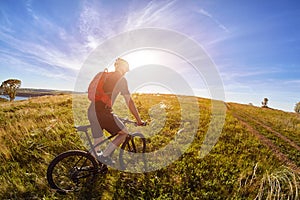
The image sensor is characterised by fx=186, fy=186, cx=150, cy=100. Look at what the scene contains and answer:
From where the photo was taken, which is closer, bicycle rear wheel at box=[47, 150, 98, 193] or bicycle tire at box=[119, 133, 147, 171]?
bicycle rear wheel at box=[47, 150, 98, 193]

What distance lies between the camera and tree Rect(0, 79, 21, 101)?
6450 cm

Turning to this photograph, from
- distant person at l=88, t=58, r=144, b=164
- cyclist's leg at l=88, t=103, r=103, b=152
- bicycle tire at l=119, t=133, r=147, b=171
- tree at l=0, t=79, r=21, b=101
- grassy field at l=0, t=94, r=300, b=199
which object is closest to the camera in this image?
distant person at l=88, t=58, r=144, b=164

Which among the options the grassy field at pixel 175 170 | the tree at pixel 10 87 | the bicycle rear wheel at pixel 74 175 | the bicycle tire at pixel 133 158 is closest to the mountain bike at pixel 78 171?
the bicycle rear wheel at pixel 74 175

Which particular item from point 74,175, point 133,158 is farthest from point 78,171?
point 133,158

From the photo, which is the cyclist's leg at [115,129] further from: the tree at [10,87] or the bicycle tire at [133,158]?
the tree at [10,87]

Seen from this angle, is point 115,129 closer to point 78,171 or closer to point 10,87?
point 78,171

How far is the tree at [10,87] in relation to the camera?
6450 cm

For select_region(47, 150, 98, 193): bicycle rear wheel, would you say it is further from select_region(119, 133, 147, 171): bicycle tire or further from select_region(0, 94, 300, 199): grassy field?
select_region(119, 133, 147, 171): bicycle tire

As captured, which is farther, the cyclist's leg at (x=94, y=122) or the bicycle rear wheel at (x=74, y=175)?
the cyclist's leg at (x=94, y=122)

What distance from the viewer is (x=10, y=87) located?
6569cm

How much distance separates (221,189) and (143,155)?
2.88 m

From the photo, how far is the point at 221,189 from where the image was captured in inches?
220

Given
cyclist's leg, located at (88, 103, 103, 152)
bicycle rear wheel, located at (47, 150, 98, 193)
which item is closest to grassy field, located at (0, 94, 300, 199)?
bicycle rear wheel, located at (47, 150, 98, 193)

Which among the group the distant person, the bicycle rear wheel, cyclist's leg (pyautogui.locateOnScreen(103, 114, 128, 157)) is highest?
the distant person
